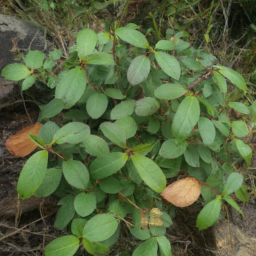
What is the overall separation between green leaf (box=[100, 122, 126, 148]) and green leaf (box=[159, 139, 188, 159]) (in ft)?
0.66

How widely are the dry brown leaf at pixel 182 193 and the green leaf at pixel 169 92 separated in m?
0.37

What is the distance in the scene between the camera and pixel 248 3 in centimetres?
200

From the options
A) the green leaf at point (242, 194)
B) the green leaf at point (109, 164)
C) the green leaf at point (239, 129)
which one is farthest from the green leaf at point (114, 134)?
the green leaf at point (242, 194)

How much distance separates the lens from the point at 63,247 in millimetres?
848

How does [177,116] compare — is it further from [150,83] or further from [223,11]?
[223,11]

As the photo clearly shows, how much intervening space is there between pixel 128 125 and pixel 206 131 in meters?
0.29

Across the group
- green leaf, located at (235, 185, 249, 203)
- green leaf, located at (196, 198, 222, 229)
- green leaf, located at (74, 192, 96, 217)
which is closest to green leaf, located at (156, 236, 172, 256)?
green leaf, located at (196, 198, 222, 229)

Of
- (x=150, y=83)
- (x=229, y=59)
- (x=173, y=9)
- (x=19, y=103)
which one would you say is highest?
(x=173, y=9)

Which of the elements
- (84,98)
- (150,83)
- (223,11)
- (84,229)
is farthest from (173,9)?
(84,229)

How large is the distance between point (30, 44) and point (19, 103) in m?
0.32

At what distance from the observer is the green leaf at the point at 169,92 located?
102 centimetres

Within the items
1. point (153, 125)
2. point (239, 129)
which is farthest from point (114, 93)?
point (239, 129)

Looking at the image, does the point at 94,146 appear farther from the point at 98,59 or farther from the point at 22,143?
the point at 22,143

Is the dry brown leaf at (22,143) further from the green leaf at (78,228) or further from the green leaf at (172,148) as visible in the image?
the green leaf at (172,148)
